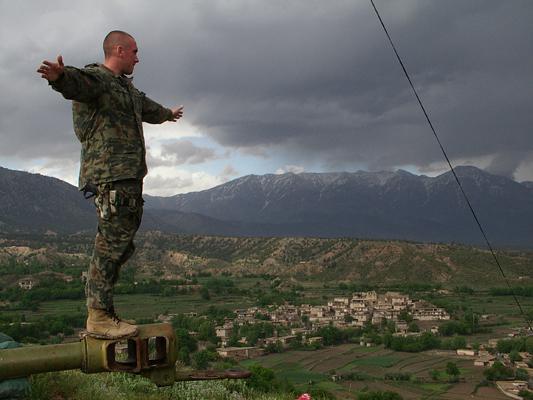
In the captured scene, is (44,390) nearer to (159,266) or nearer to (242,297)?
(242,297)

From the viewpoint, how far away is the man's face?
183 inches

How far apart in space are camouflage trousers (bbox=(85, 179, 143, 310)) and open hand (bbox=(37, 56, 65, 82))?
94cm

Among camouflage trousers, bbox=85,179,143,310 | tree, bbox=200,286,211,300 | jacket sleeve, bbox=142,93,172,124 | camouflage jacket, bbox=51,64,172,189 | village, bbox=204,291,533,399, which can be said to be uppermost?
jacket sleeve, bbox=142,93,172,124

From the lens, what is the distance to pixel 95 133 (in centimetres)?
443

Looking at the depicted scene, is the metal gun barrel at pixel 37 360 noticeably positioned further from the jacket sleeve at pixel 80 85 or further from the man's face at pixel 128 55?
the man's face at pixel 128 55

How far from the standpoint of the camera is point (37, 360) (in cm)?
403

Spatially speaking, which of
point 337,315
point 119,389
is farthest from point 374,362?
point 119,389

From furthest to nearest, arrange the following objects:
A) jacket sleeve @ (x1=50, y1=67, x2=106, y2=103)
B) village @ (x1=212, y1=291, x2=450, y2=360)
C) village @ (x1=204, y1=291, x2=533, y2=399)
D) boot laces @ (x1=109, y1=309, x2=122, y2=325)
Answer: village @ (x1=212, y1=291, x2=450, y2=360), village @ (x1=204, y1=291, x2=533, y2=399), boot laces @ (x1=109, y1=309, x2=122, y2=325), jacket sleeve @ (x1=50, y1=67, x2=106, y2=103)

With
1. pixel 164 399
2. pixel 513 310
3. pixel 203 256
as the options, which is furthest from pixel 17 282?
pixel 164 399

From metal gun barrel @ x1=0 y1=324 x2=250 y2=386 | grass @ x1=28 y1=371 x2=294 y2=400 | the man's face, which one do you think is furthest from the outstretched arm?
grass @ x1=28 y1=371 x2=294 y2=400

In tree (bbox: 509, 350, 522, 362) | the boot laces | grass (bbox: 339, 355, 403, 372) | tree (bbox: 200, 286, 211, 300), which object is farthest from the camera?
tree (bbox: 200, 286, 211, 300)

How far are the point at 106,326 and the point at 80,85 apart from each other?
1.92 metres

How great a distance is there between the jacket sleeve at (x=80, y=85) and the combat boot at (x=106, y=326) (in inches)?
67.8

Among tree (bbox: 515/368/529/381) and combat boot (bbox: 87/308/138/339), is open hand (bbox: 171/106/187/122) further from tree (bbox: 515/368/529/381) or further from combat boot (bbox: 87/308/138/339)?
tree (bbox: 515/368/529/381)
